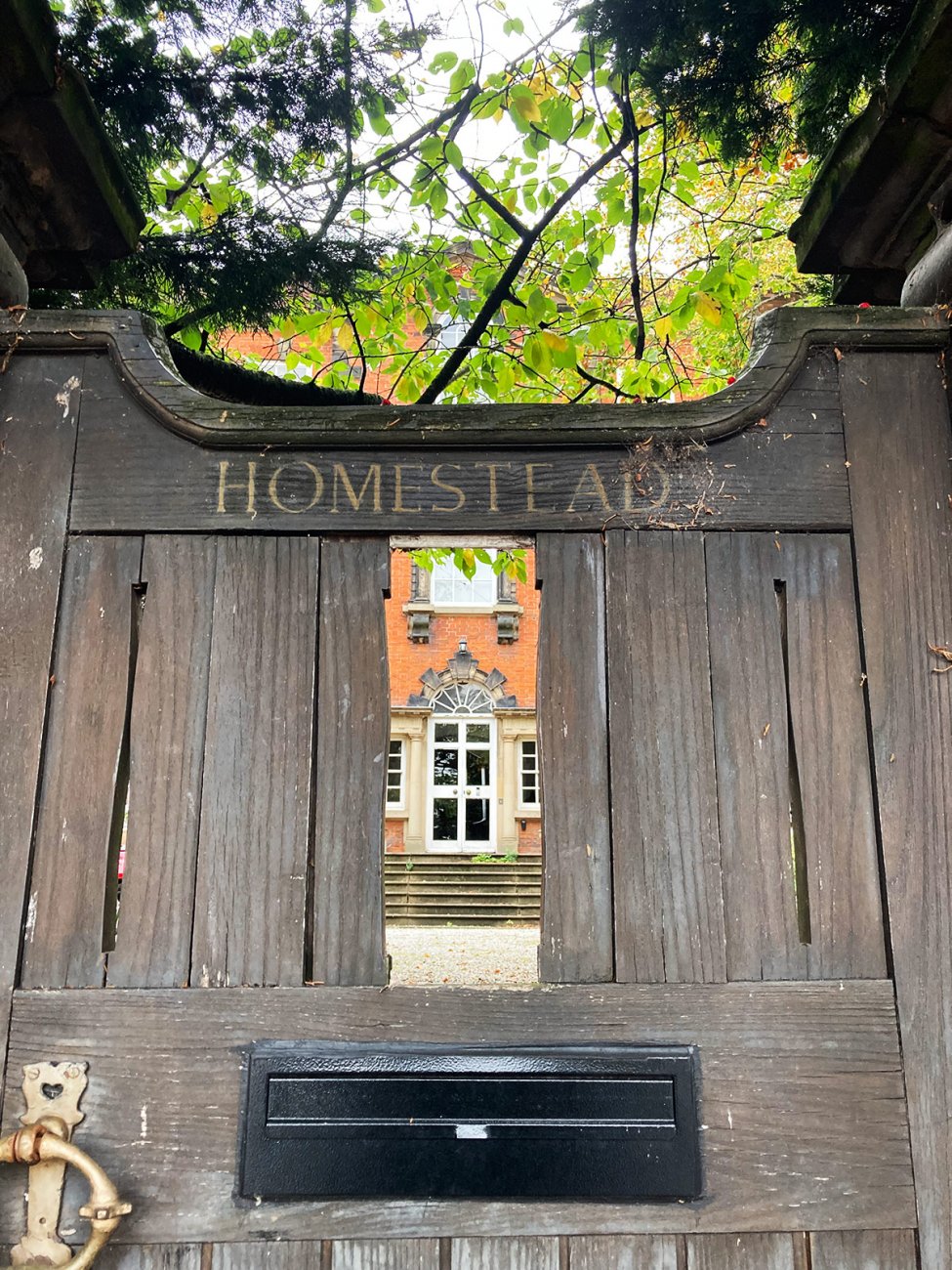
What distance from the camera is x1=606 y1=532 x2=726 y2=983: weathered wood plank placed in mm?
1739

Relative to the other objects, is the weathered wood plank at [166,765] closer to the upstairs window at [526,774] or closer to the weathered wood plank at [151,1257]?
the weathered wood plank at [151,1257]

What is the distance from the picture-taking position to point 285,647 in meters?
1.86

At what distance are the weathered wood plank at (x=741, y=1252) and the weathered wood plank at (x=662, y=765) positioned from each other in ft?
1.37

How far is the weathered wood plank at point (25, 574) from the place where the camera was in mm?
1744

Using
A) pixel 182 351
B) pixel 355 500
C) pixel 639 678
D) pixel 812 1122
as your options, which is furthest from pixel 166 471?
pixel 812 1122

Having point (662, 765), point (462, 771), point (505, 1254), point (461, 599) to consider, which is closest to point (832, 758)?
point (662, 765)

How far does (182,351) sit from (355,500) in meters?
1.61

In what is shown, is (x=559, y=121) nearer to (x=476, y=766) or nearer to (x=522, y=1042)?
(x=522, y=1042)

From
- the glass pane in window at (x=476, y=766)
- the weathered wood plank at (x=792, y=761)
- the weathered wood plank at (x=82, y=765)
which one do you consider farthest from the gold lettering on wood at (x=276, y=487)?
the glass pane in window at (x=476, y=766)

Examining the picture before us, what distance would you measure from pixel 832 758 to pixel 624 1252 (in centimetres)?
92

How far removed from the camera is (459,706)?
19.0 m

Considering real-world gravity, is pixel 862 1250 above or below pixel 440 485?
below

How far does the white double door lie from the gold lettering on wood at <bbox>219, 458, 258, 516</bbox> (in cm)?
1625

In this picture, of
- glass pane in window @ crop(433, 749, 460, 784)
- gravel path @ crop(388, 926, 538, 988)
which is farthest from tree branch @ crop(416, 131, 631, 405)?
glass pane in window @ crop(433, 749, 460, 784)
